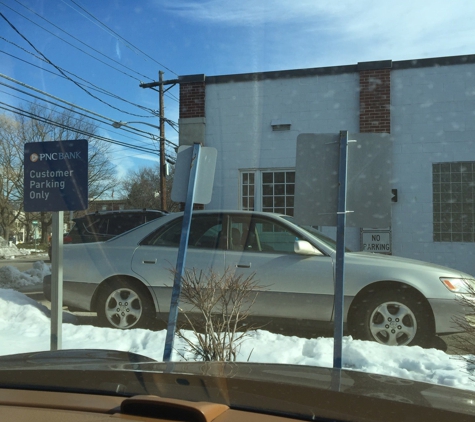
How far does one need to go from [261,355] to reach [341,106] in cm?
718

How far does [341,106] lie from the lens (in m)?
11.1

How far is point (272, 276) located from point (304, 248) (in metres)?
0.49

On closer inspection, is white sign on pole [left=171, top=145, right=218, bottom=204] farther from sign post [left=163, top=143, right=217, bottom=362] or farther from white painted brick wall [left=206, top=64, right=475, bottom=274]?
white painted brick wall [left=206, top=64, right=475, bottom=274]

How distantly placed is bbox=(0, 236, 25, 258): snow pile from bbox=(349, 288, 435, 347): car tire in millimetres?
23710

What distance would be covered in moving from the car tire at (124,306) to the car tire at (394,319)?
2.42 meters

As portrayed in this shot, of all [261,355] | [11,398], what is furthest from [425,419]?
[261,355]

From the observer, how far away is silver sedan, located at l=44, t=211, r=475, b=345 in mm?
5586

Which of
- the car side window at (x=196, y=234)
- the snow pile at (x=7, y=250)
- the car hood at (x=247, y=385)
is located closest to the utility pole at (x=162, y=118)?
the car side window at (x=196, y=234)

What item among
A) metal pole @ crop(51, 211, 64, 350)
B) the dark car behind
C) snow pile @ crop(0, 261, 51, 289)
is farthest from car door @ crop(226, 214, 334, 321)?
snow pile @ crop(0, 261, 51, 289)

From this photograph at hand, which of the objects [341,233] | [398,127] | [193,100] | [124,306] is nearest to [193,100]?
[193,100]

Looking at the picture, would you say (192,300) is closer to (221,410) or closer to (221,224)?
(221,224)

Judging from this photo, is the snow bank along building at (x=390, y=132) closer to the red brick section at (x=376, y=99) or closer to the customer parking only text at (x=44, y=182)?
the red brick section at (x=376, y=99)

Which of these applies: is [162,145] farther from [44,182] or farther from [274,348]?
[44,182]

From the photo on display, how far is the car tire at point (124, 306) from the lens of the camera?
622 cm
